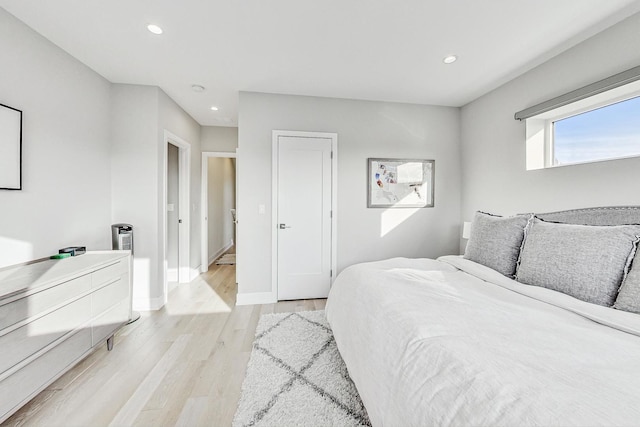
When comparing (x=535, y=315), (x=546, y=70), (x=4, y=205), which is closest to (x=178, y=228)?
(x=4, y=205)

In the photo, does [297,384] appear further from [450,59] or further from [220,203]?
[220,203]

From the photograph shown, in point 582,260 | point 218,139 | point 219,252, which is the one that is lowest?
point 219,252

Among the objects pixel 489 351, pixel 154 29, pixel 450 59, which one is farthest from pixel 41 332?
pixel 450 59

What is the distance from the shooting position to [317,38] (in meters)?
2.11

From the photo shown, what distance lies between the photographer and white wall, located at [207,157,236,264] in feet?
16.9

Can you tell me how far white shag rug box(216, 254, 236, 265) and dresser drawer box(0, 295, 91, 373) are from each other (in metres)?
3.32

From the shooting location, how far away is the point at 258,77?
275cm

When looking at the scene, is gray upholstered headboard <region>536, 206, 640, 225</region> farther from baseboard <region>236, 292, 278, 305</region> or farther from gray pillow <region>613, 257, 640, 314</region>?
baseboard <region>236, 292, 278, 305</region>

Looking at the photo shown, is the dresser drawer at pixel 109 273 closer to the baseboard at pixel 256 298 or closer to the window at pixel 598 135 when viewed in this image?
the baseboard at pixel 256 298

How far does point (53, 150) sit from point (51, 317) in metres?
1.43

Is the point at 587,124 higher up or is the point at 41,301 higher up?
the point at 587,124

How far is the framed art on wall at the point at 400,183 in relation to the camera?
3.39 metres

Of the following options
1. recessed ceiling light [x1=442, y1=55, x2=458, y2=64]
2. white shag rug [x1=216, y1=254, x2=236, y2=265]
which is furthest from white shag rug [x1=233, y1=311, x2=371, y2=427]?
white shag rug [x1=216, y1=254, x2=236, y2=265]

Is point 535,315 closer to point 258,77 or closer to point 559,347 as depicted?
point 559,347
